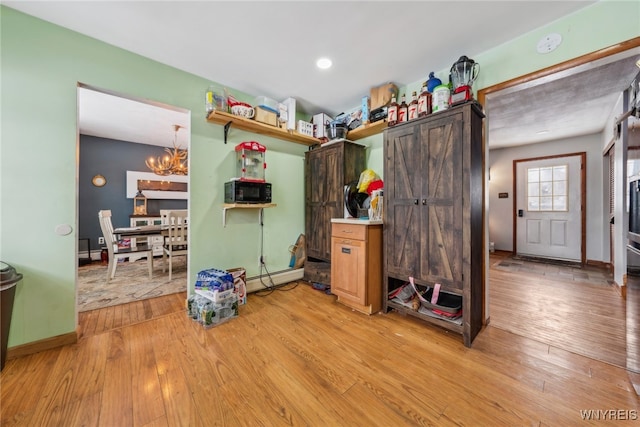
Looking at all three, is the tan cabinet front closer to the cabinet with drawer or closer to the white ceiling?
the cabinet with drawer

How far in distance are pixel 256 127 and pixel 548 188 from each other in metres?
5.93

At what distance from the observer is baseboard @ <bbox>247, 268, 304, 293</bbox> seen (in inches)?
117

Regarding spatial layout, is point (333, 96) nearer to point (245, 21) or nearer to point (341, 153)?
point (341, 153)

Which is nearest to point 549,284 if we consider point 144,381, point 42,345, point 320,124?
point 320,124

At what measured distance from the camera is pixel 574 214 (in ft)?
14.8

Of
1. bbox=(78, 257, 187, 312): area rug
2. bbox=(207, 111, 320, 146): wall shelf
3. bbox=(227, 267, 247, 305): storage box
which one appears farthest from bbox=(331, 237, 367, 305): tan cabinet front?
bbox=(78, 257, 187, 312): area rug

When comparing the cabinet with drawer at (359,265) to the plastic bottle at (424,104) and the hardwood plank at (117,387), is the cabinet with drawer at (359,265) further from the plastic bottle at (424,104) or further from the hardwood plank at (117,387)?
the hardwood plank at (117,387)

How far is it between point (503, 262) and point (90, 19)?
21.6 ft

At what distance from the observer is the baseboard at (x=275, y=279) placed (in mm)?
2971

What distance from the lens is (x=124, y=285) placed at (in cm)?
320

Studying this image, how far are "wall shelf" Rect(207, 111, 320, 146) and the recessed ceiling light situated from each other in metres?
0.87

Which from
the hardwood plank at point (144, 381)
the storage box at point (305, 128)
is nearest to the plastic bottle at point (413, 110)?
the storage box at point (305, 128)

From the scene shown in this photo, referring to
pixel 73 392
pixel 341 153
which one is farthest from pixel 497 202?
pixel 73 392

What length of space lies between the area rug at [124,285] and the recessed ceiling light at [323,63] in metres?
3.17
